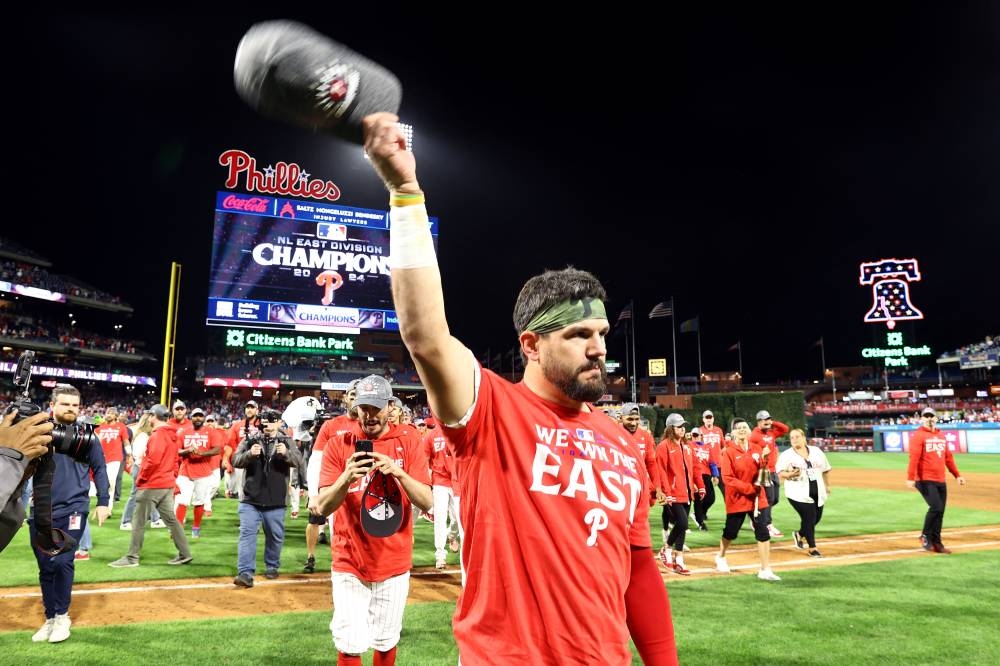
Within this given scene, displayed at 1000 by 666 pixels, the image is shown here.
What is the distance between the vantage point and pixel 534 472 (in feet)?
5.87

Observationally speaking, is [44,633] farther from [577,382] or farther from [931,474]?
[931,474]

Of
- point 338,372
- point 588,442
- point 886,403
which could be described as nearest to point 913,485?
point 588,442

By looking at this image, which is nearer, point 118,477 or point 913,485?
point 913,485

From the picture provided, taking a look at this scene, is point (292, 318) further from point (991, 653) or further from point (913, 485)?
point (991, 653)

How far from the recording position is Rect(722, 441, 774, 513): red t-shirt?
888 centimetres

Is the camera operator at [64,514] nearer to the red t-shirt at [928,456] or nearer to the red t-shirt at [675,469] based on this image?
the red t-shirt at [675,469]

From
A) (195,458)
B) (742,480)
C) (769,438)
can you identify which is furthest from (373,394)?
(195,458)

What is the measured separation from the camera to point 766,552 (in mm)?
8383

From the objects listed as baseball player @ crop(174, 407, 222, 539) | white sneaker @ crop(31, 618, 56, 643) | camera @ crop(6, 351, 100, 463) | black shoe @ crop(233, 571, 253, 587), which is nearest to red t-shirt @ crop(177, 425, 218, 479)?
baseball player @ crop(174, 407, 222, 539)

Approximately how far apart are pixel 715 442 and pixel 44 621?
13.2m

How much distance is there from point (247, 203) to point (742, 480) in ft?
111

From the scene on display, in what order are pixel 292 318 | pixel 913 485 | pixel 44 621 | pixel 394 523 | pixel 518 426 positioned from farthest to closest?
pixel 292 318
pixel 913 485
pixel 44 621
pixel 394 523
pixel 518 426

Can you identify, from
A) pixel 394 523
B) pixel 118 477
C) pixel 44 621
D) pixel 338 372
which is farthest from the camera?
pixel 338 372

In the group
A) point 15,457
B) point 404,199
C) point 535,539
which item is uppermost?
point 404,199
